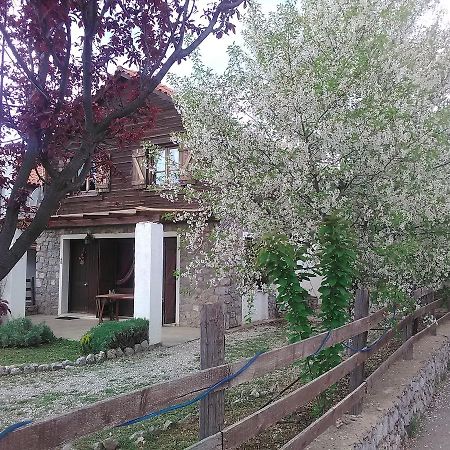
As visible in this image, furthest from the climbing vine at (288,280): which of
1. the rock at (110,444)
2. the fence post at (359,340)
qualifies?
the rock at (110,444)

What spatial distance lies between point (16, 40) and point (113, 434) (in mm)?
3657

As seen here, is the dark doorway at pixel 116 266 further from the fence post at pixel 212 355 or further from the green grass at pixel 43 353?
the fence post at pixel 212 355

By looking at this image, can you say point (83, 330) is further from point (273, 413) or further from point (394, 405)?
point (273, 413)

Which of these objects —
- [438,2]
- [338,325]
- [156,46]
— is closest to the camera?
[156,46]

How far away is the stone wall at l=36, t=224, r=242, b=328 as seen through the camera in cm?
1234

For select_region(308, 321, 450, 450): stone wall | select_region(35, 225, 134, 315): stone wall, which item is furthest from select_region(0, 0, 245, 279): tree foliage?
select_region(35, 225, 134, 315): stone wall

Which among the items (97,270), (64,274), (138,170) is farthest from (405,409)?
(64,274)

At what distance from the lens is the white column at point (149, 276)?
10117 mm

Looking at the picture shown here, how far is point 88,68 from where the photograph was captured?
3047 millimetres

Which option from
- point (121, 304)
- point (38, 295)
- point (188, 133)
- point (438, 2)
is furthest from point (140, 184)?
point (438, 2)

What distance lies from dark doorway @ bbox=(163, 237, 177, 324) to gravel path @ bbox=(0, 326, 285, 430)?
320 centimetres

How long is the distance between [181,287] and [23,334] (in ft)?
12.6

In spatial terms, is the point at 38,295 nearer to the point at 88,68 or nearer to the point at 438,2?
the point at 438,2

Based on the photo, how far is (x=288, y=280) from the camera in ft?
15.7
